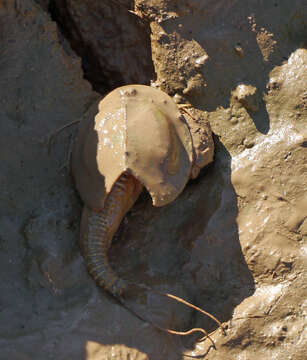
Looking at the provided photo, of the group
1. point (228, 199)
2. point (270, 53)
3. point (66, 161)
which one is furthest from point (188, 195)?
point (270, 53)

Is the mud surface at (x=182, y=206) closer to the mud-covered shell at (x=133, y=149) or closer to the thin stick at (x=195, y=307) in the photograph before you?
the thin stick at (x=195, y=307)

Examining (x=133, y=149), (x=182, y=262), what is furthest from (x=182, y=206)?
(x=133, y=149)

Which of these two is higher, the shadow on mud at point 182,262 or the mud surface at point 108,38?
the mud surface at point 108,38

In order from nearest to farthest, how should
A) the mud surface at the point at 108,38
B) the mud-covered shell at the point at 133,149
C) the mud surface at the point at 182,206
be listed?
the mud surface at the point at 182,206 < the mud-covered shell at the point at 133,149 < the mud surface at the point at 108,38

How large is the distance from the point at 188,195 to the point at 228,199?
41 centimetres

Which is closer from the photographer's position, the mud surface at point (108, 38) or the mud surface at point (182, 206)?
the mud surface at point (182, 206)

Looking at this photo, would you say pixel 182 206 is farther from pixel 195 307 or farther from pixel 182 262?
pixel 195 307

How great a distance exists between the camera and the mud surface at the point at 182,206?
11.2 feet

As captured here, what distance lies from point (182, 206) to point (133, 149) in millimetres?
735

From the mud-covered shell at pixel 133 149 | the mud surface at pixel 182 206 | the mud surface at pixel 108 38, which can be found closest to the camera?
the mud surface at pixel 182 206

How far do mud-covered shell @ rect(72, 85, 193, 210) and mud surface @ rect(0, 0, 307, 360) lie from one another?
0.88 feet

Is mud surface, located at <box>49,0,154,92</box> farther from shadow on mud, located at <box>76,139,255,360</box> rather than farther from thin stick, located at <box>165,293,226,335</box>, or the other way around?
thin stick, located at <box>165,293,226,335</box>

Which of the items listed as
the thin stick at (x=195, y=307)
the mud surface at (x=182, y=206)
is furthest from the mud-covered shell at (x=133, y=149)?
the thin stick at (x=195, y=307)

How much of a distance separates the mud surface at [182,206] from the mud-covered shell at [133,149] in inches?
10.6
